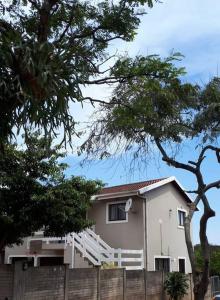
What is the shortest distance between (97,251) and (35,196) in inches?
400

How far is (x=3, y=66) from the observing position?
272 inches

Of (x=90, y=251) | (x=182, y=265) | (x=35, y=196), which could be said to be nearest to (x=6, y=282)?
(x=35, y=196)

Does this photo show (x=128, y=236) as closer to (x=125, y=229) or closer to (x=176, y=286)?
(x=125, y=229)

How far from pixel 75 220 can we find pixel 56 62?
29.5ft

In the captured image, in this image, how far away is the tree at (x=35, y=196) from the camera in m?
14.7

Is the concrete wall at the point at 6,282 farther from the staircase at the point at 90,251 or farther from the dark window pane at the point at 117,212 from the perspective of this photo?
the dark window pane at the point at 117,212

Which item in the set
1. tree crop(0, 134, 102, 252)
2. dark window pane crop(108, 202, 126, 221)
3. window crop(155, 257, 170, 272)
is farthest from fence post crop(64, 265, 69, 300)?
window crop(155, 257, 170, 272)

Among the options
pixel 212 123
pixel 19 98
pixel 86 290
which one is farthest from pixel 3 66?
pixel 212 123

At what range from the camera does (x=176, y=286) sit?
22.8m

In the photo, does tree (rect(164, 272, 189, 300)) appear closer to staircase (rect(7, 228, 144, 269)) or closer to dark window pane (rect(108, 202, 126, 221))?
staircase (rect(7, 228, 144, 269))

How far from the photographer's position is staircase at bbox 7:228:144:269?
23875mm

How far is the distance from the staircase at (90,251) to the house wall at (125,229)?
111 cm

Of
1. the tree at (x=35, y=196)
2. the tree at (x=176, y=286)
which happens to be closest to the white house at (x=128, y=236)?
the tree at (x=176, y=286)

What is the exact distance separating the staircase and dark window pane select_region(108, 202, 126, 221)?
2.16 m
